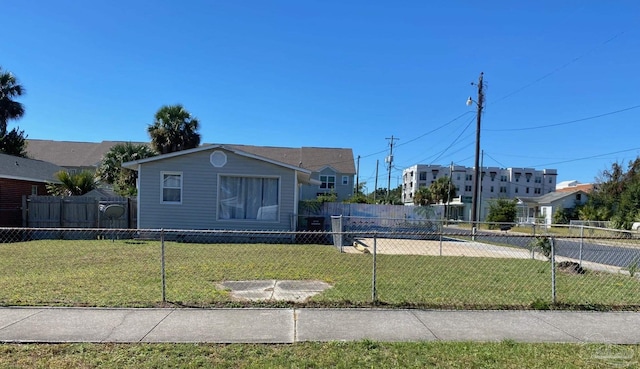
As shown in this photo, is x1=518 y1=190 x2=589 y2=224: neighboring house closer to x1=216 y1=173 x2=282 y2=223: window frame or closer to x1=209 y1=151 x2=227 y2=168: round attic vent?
x1=216 y1=173 x2=282 y2=223: window frame

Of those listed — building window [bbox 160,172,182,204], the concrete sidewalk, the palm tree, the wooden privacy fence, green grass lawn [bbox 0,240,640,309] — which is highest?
the palm tree

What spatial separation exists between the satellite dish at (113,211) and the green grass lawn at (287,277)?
3.11 meters

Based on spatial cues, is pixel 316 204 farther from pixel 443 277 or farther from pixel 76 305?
pixel 76 305

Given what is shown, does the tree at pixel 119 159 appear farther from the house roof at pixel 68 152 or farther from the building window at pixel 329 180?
the building window at pixel 329 180

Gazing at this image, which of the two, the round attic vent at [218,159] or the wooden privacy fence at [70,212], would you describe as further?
the wooden privacy fence at [70,212]

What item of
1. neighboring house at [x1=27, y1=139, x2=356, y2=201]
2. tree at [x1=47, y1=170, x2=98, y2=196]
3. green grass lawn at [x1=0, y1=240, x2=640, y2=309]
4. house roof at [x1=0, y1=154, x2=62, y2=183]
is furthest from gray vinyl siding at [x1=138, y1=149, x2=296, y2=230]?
neighboring house at [x1=27, y1=139, x2=356, y2=201]

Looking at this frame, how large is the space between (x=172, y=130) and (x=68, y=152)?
812 inches

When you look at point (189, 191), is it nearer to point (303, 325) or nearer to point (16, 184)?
point (16, 184)

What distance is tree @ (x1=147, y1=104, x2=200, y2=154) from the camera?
1014 inches

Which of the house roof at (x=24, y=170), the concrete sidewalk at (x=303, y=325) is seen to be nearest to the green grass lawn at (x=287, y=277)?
the concrete sidewalk at (x=303, y=325)

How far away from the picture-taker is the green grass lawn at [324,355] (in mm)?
3713

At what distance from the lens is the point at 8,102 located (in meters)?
31.2

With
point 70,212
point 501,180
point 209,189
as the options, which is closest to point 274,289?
point 209,189

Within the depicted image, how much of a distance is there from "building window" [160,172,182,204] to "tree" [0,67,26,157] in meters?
24.1
